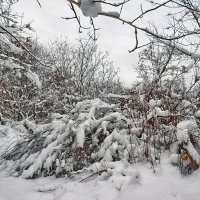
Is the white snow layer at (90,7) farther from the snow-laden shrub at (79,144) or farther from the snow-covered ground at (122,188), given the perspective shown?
Answer: the snow-laden shrub at (79,144)

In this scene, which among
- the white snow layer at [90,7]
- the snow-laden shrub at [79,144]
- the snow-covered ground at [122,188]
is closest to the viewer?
the white snow layer at [90,7]

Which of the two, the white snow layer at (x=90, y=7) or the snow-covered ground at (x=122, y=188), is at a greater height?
the white snow layer at (x=90, y=7)

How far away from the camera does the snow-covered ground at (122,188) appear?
286 centimetres

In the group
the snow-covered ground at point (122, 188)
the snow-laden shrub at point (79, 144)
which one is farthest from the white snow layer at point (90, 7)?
the snow-laden shrub at point (79, 144)

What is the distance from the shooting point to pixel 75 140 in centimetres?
439

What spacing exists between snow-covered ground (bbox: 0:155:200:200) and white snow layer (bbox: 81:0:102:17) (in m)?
2.18

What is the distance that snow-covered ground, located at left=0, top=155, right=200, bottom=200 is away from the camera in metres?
2.86

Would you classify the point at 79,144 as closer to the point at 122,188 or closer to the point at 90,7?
the point at 122,188

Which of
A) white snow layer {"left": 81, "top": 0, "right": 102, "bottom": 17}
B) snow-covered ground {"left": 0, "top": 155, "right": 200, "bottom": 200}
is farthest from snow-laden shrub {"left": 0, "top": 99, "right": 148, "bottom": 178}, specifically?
white snow layer {"left": 81, "top": 0, "right": 102, "bottom": 17}

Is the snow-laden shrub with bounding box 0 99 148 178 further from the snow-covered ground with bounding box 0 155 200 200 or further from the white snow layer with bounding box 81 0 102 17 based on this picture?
the white snow layer with bounding box 81 0 102 17

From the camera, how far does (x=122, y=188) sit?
3143mm

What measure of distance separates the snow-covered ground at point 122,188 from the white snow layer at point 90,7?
7.15ft

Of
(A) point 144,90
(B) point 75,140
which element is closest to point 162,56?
(A) point 144,90

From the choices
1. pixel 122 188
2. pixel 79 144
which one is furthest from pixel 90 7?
pixel 79 144
